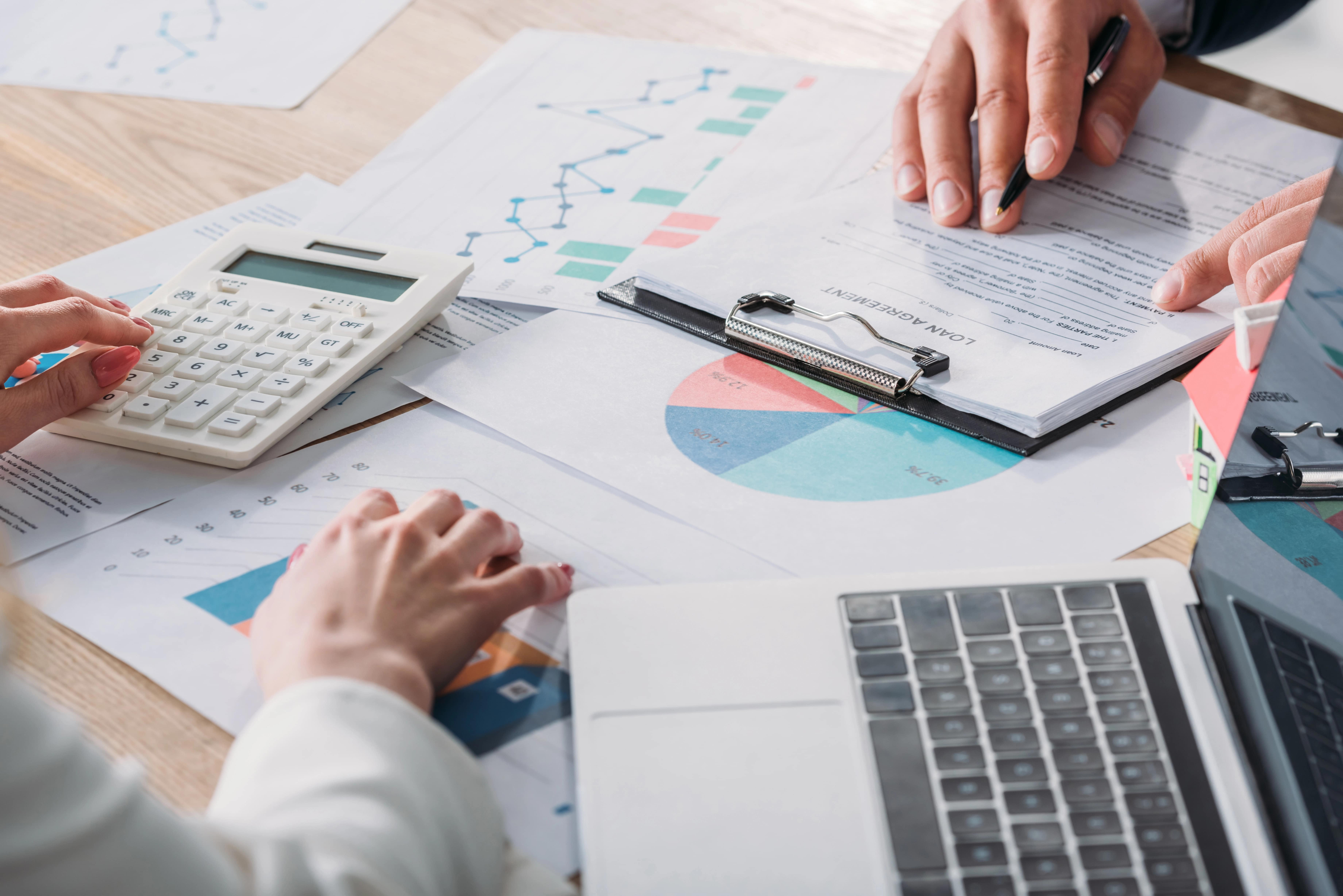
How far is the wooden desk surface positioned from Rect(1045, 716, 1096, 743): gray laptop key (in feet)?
2.39

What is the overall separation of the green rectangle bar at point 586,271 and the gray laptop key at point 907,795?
0.43 metres

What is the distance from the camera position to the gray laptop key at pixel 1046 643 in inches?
17.3

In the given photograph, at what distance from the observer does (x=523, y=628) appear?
49 cm

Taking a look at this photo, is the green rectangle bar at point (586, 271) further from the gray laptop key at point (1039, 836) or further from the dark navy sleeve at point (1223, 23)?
the dark navy sleeve at point (1223, 23)

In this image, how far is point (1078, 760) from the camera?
0.40 meters

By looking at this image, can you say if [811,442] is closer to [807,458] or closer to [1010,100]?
[807,458]

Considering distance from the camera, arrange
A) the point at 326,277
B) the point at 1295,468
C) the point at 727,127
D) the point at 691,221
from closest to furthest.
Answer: the point at 1295,468, the point at 326,277, the point at 691,221, the point at 727,127

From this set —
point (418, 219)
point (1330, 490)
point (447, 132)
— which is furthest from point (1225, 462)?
point (447, 132)

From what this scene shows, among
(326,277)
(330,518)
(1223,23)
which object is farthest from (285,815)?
(1223,23)

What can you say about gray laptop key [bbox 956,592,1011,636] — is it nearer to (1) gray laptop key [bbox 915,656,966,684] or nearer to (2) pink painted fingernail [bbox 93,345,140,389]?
(1) gray laptop key [bbox 915,656,966,684]

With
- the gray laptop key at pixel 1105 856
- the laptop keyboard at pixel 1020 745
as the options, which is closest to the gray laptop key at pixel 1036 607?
the laptop keyboard at pixel 1020 745

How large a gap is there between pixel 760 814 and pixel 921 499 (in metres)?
0.22

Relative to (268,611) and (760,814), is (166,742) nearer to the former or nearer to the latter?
(268,611)

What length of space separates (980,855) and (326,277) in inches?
21.6
